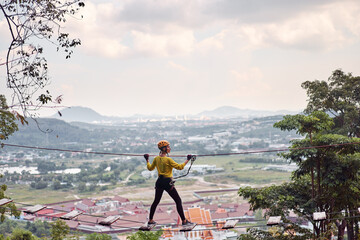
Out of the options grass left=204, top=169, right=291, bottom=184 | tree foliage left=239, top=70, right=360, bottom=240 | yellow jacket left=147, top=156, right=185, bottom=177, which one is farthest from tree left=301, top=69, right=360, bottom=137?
grass left=204, top=169, right=291, bottom=184

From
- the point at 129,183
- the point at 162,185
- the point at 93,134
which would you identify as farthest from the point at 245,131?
the point at 162,185

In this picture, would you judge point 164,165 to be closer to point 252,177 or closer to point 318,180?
point 318,180

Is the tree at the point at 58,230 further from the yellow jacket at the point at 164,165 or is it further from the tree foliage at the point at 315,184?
the yellow jacket at the point at 164,165

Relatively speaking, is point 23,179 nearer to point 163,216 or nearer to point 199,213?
point 163,216

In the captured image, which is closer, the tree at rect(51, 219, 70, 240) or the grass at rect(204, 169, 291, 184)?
the tree at rect(51, 219, 70, 240)

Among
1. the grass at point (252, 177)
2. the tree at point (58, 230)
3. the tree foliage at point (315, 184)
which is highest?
the tree foliage at point (315, 184)

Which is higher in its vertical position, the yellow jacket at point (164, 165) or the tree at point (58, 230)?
the yellow jacket at point (164, 165)

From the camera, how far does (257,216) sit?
35.8 m

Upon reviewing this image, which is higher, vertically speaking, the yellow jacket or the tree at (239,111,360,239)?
the yellow jacket

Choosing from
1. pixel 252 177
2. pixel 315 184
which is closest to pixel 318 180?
pixel 315 184

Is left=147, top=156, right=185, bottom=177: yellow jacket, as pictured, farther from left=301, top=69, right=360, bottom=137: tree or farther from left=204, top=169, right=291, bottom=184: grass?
left=204, top=169, right=291, bottom=184: grass

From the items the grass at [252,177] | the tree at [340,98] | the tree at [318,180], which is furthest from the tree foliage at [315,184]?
the grass at [252,177]

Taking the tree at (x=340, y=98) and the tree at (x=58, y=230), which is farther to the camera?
the tree at (x=58, y=230)

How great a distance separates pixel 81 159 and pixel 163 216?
59.2m
